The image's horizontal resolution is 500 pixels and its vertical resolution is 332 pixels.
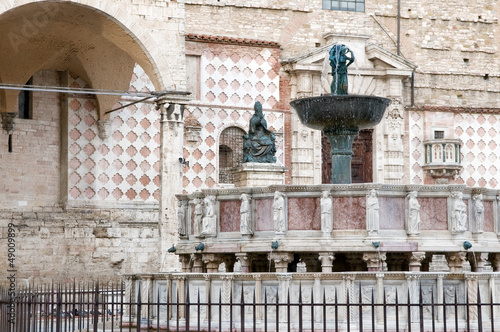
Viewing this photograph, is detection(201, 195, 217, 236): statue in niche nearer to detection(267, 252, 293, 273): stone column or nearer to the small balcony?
detection(267, 252, 293, 273): stone column

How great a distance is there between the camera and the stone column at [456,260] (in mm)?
14445

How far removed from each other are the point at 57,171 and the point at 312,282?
13554 millimetres

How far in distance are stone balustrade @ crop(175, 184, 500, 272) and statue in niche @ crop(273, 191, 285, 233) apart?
15mm

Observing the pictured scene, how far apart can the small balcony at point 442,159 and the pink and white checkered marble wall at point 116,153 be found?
8177 mm

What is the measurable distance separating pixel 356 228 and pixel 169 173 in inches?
318

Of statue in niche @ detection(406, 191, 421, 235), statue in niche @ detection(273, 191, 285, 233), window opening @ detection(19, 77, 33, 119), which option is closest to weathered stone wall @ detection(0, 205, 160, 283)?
window opening @ detection(19, 77, 33, 119)

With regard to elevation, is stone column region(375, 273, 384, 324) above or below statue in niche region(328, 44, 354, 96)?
below

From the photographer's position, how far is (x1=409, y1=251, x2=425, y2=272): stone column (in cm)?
1426

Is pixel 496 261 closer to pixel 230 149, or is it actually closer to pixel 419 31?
pixel 230 149

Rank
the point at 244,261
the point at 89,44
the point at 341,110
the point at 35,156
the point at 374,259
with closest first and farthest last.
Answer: the point at 374,259, the point at 244,261, the point at 341,110, the point at 89,44, the point at 35,156

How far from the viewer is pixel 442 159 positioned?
94.2 feet

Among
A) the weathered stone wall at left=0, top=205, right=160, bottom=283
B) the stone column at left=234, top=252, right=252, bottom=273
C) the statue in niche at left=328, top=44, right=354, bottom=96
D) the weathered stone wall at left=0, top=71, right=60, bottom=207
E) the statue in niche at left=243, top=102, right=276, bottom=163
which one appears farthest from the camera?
the weathered stone wall at left=0, top=71, right=60, bottom=207

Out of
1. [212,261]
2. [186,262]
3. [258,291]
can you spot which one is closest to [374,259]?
[258,291]

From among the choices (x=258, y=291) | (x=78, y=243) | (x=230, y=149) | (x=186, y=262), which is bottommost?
(x=258, y=291)
